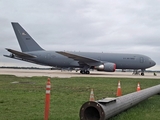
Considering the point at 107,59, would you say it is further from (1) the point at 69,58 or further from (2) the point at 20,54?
(2) the point at 20,54

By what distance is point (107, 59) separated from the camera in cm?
4009

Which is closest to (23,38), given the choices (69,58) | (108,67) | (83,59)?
(69,58)

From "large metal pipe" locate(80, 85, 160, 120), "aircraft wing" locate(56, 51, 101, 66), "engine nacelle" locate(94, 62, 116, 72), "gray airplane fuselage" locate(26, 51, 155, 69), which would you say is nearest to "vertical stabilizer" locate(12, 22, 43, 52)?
"gray airplane fuselage" locate(26, 51, 155, 69)

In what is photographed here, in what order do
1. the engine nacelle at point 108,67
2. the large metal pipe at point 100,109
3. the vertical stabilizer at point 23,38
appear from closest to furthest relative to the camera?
the large metal pipe at point 100,109 < the engine nacelle at point 108,67 < the vertical stabilizer at point 23,38

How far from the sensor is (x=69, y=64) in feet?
134

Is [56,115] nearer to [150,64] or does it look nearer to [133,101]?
[133,101]

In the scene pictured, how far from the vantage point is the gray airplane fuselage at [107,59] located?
131 ft

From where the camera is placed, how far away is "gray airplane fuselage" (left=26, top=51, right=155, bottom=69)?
131ft

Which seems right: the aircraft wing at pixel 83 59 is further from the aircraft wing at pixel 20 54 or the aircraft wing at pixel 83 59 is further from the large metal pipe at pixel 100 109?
the large metal pipe at pixel 100 109

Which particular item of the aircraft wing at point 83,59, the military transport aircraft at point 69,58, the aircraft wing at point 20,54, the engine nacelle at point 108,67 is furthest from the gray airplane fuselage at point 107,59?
the engine nacelle at point 108,67

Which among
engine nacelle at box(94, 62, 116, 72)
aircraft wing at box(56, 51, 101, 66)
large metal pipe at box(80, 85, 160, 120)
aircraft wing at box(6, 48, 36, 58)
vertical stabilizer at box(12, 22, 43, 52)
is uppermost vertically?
vertical stabilizer at box(12, 22, 43, 52)

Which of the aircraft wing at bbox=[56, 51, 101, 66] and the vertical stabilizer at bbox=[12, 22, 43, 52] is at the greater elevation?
the vertical stabilizer at bbox=[12, 22, 43, 52]

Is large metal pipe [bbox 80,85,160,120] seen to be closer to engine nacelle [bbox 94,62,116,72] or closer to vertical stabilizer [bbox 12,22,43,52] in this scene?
engine nacelle [bbox 94,62,116,72]

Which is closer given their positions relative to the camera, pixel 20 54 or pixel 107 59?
pixel 20 54
